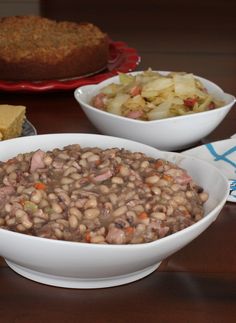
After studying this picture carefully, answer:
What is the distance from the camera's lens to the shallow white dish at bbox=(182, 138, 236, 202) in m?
1.61

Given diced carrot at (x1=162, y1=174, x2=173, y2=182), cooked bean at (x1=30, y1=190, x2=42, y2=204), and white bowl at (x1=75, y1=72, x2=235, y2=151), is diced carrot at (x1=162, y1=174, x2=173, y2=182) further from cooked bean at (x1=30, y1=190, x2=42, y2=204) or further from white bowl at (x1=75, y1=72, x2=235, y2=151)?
white bowl at (x1=75, y1=72, x2=235, y2=151)

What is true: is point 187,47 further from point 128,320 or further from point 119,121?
point 128,320

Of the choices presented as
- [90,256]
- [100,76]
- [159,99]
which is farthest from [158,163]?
[100,76]

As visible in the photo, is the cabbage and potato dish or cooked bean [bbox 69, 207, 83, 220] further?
the cabbage and potato dish

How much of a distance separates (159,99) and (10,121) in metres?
0.32

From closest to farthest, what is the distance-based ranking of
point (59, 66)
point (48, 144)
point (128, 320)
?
1. point (128, 320)
2. point (48, 144)
3. point (59, 66)

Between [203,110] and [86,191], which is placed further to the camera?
[203,110]

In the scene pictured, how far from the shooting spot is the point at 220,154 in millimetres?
1656

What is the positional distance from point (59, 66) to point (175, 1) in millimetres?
1296

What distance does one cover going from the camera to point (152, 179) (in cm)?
125

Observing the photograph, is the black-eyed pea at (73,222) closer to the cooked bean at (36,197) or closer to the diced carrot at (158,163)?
the cooked bean at (36,197)

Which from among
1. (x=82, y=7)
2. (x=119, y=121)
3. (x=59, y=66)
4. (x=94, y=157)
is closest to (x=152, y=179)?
(x=94, y=157)

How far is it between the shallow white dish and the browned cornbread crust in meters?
0.62

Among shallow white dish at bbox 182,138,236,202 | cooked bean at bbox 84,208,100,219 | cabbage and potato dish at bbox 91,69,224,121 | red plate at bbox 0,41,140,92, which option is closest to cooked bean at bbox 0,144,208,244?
cooked bean at bbox 84,208,100,219
